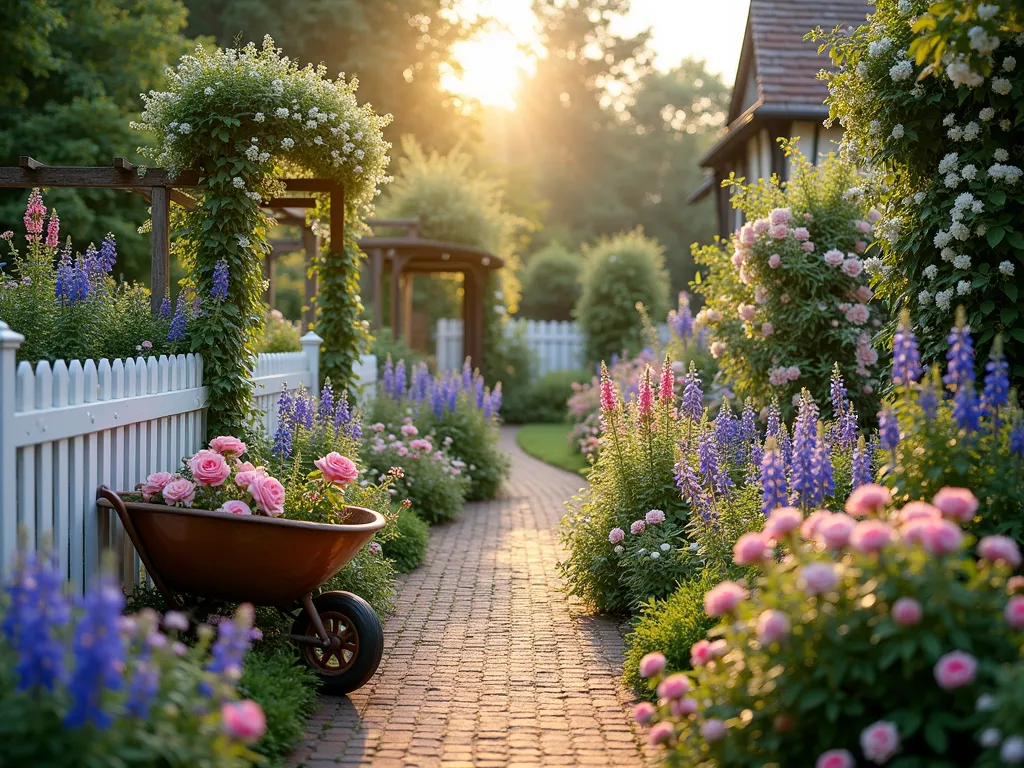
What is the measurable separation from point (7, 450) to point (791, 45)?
12.6m

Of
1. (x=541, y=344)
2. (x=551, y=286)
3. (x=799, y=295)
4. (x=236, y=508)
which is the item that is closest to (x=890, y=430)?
(x=236, y=508)

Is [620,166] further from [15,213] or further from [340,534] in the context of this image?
[340,534]

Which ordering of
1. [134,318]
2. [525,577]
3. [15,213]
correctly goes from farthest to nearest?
[15,213] < [525,577] < [134,318]

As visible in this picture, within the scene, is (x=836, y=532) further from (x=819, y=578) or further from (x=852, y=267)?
(x=852, y=267)

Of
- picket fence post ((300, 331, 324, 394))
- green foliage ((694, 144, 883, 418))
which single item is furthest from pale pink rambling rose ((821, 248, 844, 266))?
picket fence post ((300, 331, 324, 394))

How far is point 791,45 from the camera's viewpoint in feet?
44.7

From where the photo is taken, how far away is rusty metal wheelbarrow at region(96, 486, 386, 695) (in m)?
3.95

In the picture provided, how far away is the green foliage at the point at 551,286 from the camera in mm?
27344

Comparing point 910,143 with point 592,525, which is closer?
point 910,143

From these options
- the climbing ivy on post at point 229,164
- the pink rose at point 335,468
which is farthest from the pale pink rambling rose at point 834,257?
the pink rose at point 335,468

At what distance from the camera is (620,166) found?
4144cm

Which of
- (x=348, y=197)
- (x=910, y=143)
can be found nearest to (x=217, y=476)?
(x=910, y=143)

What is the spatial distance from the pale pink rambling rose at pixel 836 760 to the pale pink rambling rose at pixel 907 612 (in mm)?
346

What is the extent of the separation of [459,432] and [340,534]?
642 cm
